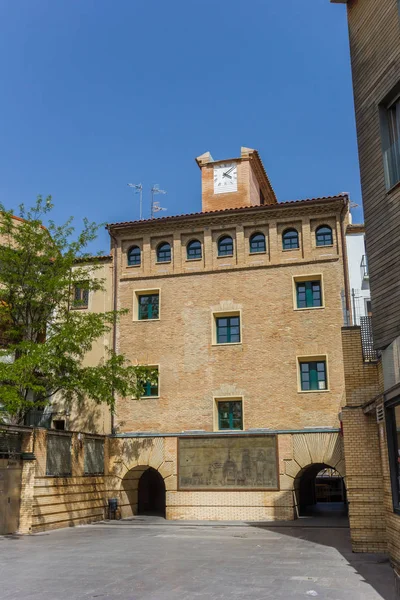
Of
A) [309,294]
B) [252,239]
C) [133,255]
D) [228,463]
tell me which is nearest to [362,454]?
[228,463]

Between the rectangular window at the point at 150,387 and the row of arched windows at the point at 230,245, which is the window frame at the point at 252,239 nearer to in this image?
the row of arched windows at the point at 230,245

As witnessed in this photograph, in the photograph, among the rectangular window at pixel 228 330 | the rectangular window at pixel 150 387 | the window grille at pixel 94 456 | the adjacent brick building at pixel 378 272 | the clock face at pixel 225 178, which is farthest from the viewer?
the clock face at pixel 225 178

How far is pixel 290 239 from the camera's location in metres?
25.6

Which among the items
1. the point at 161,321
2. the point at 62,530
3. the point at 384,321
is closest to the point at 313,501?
the point at 161,321

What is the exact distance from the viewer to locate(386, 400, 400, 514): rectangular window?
11320mm

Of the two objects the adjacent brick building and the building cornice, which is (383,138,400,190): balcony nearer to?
the adjacent brick building

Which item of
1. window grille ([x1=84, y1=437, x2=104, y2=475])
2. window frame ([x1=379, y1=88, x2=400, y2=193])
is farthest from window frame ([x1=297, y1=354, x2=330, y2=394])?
window frame ([x1=379, y1=88, x2=400, y2=193])

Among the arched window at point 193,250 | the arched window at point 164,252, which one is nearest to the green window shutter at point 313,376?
the arched window at point 193,250

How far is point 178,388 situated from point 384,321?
14118 mm

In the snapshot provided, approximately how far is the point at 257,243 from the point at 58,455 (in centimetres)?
1154

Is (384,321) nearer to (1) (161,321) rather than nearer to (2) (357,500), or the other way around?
(2) (357,500)

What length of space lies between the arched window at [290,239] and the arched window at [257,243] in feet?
2.86

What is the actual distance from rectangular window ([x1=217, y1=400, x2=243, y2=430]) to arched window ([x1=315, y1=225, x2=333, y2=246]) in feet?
23.6

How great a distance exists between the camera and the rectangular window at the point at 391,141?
11.8 meters
